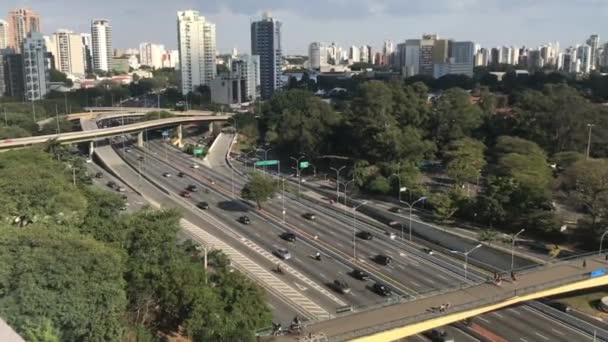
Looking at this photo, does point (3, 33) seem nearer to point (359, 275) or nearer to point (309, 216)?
point (309, 216)

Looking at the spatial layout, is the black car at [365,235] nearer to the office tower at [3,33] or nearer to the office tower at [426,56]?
the office tower at [426,56]

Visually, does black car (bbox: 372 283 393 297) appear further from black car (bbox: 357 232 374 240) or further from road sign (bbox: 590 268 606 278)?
road sign (bbox: 590 268 606 278)

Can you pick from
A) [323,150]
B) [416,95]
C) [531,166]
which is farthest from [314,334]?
[416,95]

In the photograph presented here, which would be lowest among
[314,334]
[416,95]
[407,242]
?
[407,242]

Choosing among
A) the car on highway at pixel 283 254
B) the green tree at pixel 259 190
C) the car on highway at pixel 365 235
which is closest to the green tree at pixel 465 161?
the car on highway at pixel 365 235

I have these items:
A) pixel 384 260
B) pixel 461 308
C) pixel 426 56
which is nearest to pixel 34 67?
pixel 384 260

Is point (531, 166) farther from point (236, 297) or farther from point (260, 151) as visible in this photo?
point (260, 151)
